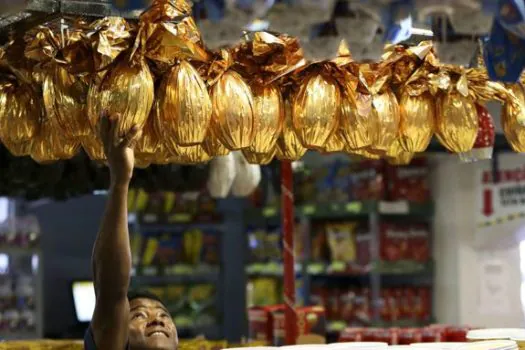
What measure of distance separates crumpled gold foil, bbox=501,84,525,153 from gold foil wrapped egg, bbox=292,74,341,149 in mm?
574

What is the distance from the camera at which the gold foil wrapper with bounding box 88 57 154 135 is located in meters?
2.64

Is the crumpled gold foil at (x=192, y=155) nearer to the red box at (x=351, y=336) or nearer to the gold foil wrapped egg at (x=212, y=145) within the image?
the gold foil wrapped egg at (x=212, y=145)

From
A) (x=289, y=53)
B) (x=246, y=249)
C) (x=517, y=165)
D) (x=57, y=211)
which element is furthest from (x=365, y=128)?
(x=57, y=211)

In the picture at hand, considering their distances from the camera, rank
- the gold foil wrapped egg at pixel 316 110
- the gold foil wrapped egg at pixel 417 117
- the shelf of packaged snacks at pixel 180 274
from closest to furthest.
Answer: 1. the gold foil wrapped egg at pixel 316 110
2. the gold foil wrapped egg at pixel 417 117
3. the shelf of packaged snacks at pixel 180 274

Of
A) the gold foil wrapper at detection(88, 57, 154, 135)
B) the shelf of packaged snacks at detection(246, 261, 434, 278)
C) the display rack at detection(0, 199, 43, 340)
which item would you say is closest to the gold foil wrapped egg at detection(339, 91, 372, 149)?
the gold foil wrapper at detection(88, 57, 154, 135)

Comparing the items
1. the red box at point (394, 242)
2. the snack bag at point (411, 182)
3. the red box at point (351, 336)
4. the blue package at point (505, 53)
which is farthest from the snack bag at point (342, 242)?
the blue package at point (505, 53)

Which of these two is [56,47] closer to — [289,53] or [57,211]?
[289,53]

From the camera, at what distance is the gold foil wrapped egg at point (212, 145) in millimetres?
2897

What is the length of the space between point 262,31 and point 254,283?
5098mm

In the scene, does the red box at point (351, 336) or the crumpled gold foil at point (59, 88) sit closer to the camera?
the crumpled gold foil at point (59, 88)

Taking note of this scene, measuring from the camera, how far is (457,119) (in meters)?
3.11

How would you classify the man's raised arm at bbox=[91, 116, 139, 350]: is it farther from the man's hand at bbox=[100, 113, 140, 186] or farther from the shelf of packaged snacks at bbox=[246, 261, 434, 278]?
the shelf of packaged snacks at bbox=[246, 261, 434, 278]

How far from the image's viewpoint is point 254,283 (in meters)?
7.85

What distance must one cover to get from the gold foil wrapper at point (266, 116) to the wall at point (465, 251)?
3.83 meters
